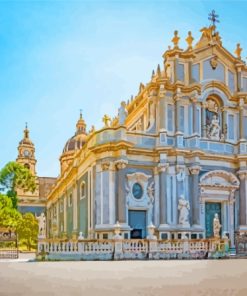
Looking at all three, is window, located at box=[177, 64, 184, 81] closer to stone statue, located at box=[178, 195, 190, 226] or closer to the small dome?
stone statue, located at box=[178, 195, 190, 226]

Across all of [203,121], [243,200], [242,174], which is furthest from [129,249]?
[242,174]

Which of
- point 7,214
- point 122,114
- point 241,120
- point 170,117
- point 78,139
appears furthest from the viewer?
point 78,139

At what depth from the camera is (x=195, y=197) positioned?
32844mm

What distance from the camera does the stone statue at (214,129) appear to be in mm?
34969

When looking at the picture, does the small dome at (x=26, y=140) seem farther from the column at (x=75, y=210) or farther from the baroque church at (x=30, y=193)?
the column at (x=75, y=210)

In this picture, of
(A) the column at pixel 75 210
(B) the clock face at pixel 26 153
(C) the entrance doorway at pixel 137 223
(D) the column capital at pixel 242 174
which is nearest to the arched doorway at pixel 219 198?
(D) the column capital at pixel 242 174

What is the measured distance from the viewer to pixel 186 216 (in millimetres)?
31719

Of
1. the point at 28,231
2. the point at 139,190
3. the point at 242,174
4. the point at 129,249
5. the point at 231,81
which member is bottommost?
the point at 28,231

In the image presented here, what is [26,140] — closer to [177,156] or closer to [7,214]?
[7,214]

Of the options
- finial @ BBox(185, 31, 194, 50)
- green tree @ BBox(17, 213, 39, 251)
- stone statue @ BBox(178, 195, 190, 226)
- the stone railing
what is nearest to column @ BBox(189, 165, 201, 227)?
stone statue @ BBox(178, 195, 190, 226)

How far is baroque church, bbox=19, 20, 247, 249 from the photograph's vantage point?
30.9 metres

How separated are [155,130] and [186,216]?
20.2ft

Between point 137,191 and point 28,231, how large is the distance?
2680 cm

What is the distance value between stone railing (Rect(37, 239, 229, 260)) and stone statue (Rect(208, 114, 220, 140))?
30.8ft
